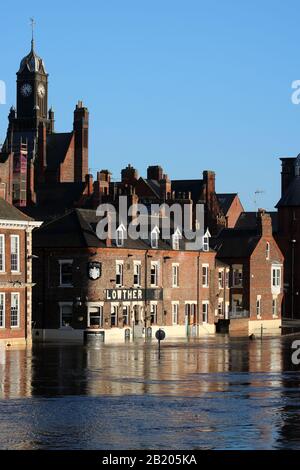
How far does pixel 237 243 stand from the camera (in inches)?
Answer: 4232

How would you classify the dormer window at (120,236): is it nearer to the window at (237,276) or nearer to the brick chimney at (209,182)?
the window at (237,276)

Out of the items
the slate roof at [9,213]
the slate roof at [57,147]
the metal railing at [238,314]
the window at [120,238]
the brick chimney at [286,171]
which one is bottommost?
the metal railing at [238,314]

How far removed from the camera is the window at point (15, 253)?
247 feet

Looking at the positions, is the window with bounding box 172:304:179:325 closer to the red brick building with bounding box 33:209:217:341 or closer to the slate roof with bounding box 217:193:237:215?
the red brick building with bounding box 33:209:217:341

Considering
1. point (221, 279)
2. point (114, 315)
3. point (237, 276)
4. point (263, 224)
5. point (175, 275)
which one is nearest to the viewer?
point (114, 315)

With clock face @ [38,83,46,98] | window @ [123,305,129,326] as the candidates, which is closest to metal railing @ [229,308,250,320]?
window @ [123,305,129,326]

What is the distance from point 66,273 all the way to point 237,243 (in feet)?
92.3

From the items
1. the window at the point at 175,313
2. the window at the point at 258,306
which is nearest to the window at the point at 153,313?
the window at the point at 175,313

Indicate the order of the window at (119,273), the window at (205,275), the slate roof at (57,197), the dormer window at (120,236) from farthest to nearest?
the slate roof at (57,197)
the window at (205,275)
the window at (119,273)
the dormer window at (120,236)

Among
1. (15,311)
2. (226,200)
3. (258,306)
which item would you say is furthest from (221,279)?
(226,200)

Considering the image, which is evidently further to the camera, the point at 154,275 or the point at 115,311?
the point at 154,275

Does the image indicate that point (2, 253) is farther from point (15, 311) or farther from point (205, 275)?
point (205, 275)

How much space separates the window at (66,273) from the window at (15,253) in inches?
278

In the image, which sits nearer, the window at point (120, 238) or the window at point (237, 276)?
the window at point (120, 238)
